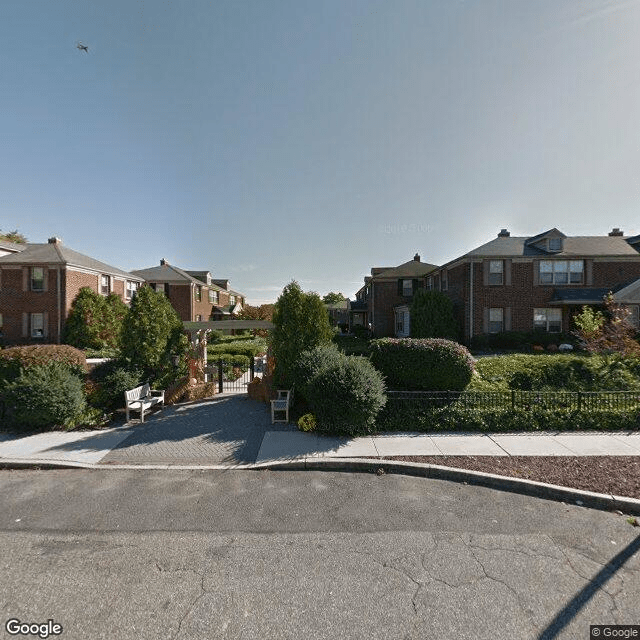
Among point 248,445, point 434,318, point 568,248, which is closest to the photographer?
point 248,445

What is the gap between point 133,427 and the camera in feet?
27.5

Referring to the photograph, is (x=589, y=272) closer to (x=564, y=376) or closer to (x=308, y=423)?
(x=564, y=376)

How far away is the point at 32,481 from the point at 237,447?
360 cm

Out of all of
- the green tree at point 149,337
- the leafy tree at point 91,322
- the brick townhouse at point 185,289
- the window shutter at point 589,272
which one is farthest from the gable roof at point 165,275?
the window shutter at point 589,272

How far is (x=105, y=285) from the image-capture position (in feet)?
85.2

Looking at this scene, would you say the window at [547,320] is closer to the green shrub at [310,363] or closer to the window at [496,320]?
the window at [496,320]

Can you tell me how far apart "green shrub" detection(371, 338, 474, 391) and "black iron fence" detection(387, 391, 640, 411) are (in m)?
0.50

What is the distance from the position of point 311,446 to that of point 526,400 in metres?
6.08

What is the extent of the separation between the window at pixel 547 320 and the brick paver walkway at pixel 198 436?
19.9m

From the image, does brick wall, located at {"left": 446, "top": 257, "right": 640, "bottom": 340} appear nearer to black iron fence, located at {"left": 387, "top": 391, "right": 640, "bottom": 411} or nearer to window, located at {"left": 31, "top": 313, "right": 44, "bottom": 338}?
black iron fence, located at {"left": 387, "top": 391, "right": 640, "bottom": 411}

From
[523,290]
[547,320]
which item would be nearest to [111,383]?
[523,290]

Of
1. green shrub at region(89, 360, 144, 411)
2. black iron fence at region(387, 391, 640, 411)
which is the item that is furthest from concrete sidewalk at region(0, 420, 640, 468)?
green shrub at region(89, 360, 144, 411)

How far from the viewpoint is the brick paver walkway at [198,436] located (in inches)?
258

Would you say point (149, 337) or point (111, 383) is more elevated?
point (149, 337)
